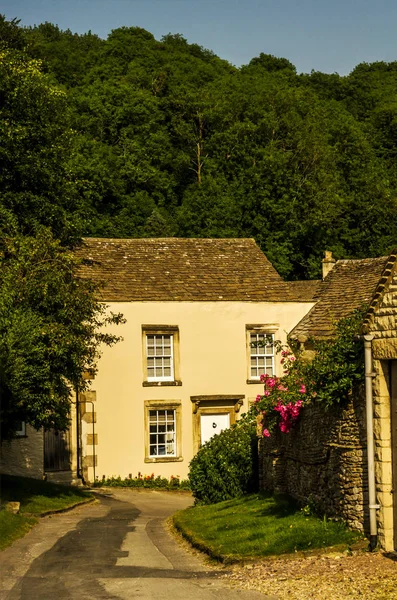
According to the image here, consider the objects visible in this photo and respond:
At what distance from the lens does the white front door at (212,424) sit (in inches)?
1487

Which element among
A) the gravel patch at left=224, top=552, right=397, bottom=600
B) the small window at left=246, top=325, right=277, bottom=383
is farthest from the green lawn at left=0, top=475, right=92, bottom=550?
the small window at left=246, top=325, right=277, bottom=383

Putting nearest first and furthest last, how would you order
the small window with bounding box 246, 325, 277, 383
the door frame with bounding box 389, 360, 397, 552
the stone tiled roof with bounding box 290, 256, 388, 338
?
the door frame with bounding box 389, 360, 397, 552 < the stone tiled roof with bounding box 290, 256, 388, 338 < the small window with bounding box 246, 325, 277, 383

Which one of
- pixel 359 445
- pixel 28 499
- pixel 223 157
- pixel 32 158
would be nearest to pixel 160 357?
pixel 32 158

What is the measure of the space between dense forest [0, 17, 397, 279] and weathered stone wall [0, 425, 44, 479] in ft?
71.7

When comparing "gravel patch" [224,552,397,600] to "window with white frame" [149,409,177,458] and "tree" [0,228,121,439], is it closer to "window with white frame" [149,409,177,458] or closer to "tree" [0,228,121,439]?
"tree" [0,228,121,439]

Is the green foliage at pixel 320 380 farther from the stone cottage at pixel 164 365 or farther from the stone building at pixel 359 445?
the stone cottage at pixel 164 365

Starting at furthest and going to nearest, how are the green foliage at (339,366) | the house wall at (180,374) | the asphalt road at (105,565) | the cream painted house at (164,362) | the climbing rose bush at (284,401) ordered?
the house wall at (180,374), the cream painted house at (164,362), the climbing rose bush at (284,401), the green foliage at (339,366), the asphalt road at (105,565)

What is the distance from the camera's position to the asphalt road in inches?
570

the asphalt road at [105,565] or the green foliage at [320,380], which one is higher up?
the green foliage at [320,380]

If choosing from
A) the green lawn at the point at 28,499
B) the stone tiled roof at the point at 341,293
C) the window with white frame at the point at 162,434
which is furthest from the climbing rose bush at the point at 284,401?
the window with white frame at the point at 162,434

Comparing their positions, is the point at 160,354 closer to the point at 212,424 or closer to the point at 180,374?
the point at 180,374

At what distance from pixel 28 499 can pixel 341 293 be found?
445 inches

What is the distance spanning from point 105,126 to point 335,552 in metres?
59.1

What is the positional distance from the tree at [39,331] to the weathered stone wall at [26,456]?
25.5ft
